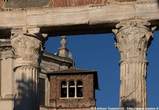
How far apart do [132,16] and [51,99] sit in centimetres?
3907

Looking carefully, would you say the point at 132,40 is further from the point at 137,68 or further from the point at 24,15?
the point at 24,15

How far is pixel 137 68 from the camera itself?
27.5 m

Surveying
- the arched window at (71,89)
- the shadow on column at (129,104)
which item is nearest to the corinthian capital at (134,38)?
the shadow on column at (129,104)

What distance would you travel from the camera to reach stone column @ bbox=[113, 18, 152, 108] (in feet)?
89.1

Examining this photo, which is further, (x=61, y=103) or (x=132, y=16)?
(x=61, y=103)

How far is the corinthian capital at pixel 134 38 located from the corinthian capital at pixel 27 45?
2.84 meters

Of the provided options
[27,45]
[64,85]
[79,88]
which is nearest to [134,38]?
[27,45]

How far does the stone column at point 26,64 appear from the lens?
2809 centimetres

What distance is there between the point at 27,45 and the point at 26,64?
689 millimetres

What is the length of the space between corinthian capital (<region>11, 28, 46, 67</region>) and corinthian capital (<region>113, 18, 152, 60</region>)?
2.84 m

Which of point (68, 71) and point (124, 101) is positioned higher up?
point (68, 71)

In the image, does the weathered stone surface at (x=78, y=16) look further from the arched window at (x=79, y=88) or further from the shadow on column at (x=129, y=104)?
A: the arched window at (x=79, y=88)

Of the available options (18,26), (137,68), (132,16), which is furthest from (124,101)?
(18,26)

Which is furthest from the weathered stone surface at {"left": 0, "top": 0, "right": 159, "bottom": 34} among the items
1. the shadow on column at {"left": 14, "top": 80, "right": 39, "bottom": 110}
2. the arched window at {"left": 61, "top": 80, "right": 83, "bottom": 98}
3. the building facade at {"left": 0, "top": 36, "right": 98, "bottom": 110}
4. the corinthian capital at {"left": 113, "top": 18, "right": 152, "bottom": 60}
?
the arched window at {"left": 61, "top": 80, "right": 83, "bottom": 98}
